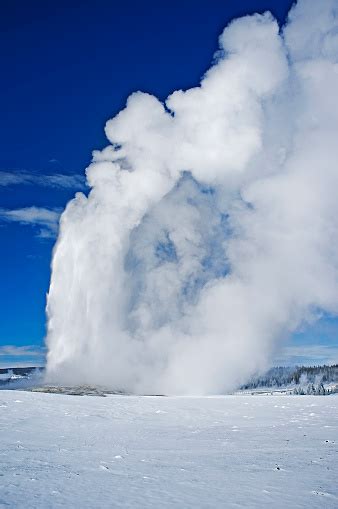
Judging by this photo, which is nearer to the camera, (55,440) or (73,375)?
(55,440)

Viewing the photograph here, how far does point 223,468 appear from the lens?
49.2ft

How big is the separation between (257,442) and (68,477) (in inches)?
437

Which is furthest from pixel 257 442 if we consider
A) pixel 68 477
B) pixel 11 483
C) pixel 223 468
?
pixel 11 483

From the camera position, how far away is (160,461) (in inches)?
625

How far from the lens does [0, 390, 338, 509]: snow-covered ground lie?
11.0 m

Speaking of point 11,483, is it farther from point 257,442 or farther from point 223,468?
point 257,442

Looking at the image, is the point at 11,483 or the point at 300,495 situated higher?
the point at 11,483

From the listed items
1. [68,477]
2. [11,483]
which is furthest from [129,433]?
[11,483]

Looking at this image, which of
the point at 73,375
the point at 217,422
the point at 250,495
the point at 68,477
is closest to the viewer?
the point at 250,495

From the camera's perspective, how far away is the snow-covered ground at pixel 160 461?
36.2 ft

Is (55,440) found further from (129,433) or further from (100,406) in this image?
(100,406)

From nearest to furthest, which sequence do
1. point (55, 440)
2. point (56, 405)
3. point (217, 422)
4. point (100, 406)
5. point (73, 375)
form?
1. point (55, 440)
2. point (217, 422)
3. point (56, 405)
4. point (100, 406)
5. point (73, 375)

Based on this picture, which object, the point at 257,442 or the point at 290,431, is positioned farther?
the point at 290,431

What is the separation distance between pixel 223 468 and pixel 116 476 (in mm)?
3939
